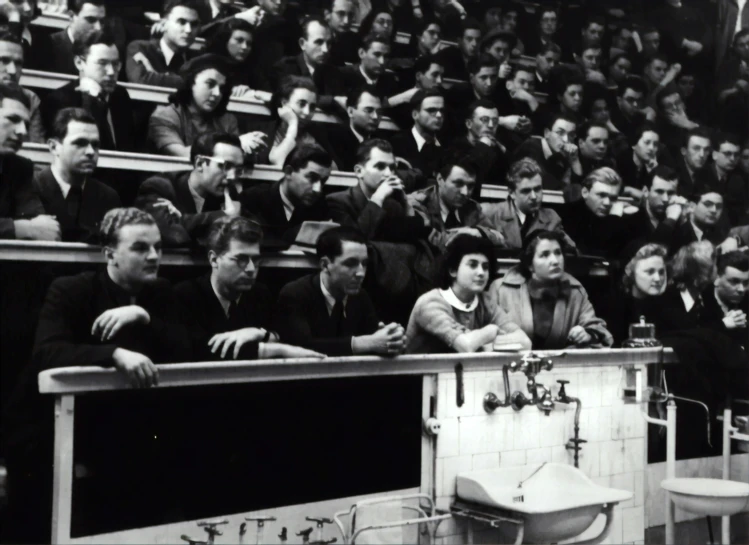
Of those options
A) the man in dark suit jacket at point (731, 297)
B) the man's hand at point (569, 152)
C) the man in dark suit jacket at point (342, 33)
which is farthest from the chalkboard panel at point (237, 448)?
the man in dark suit jacket at point (731, 297)

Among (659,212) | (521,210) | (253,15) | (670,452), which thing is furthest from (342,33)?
(670,452)

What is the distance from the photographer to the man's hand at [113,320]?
3451 millimetres

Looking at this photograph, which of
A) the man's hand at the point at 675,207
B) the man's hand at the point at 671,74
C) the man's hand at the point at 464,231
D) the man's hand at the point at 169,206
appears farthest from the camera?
the man's hand at the point at 671,74

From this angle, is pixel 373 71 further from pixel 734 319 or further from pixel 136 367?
pixel 734 319

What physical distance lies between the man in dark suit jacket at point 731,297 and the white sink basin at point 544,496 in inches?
63.6

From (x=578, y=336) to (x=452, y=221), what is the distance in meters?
1.02

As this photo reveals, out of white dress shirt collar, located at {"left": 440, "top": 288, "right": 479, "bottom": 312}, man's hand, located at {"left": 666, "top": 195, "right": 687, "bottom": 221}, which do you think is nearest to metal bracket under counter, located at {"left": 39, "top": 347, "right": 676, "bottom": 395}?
white dress shirt collar, located at {"left": 440, "top": 288, "right": 479, "bottom": 312}

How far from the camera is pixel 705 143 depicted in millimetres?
5562

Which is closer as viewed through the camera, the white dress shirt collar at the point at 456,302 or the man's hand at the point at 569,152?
the white dress shirt collar at the point at 456,302

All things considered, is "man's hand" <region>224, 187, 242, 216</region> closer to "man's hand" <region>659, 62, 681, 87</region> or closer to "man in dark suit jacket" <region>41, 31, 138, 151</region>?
"man in dark suit jacket" <region>41, 31, 138, 151</region>

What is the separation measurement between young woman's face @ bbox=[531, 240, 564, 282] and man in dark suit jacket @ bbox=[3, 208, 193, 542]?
6.57 feet

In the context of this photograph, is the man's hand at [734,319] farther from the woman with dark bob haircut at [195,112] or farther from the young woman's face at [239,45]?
the young woman's face at [239,45]

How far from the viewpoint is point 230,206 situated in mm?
3828

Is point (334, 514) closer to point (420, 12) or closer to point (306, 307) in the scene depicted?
point (306, 307)
